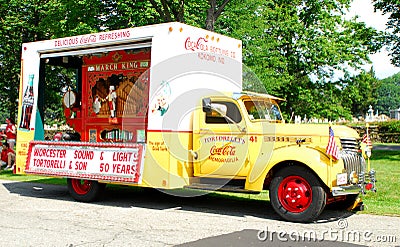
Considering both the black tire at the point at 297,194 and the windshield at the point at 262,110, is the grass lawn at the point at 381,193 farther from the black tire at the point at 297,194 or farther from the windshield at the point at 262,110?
the windshield at the point at 262,110

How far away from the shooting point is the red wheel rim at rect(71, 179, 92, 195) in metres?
11.1

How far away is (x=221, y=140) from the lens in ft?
30.9

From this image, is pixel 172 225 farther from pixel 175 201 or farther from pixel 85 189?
pixel 85 189

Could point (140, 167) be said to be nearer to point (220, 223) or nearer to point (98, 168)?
point (98, 168)

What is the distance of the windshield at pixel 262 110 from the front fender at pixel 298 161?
970 millimetres

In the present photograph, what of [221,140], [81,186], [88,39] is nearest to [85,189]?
[81,186]

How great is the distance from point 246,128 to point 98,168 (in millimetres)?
3330

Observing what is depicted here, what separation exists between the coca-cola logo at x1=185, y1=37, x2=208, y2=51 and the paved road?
326cm

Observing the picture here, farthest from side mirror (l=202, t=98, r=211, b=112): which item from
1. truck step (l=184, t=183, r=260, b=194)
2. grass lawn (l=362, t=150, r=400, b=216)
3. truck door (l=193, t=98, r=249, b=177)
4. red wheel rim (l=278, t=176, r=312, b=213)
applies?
grass lawn (l=362, t=150, r=400, b=216)

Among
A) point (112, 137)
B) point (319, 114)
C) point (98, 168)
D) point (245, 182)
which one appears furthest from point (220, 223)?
point (319, 114)

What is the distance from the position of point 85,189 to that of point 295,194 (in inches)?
198

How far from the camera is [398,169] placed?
18.3 metres

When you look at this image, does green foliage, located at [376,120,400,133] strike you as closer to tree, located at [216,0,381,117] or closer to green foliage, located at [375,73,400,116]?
tree, located at [216,0,381,117]

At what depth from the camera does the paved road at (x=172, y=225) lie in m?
7.18
